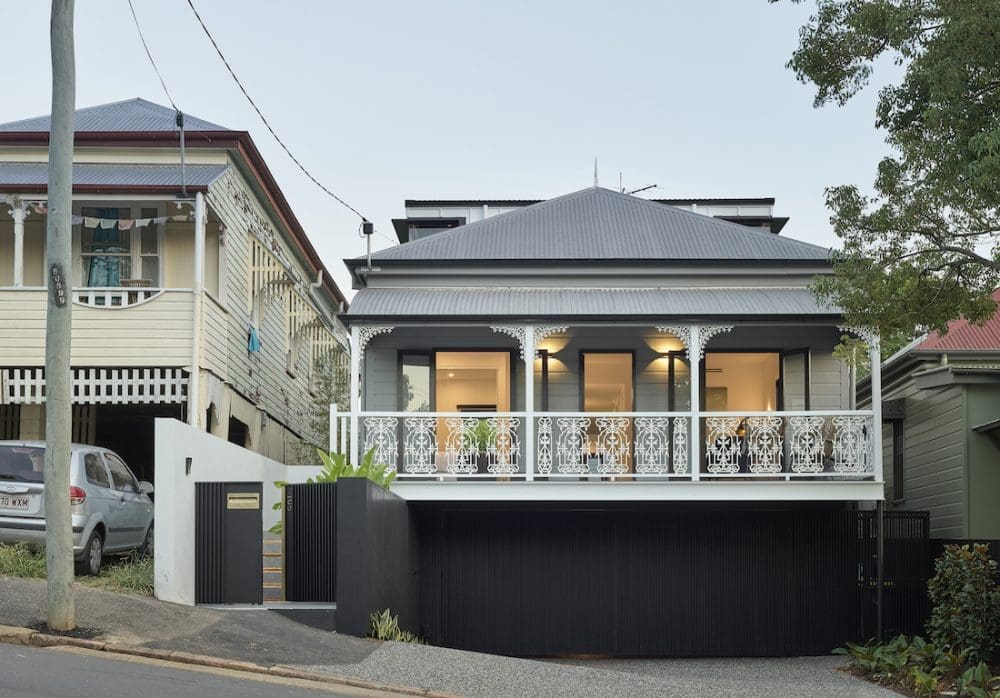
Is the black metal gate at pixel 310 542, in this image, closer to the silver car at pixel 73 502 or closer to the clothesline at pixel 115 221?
the silver car at pixel 73 502

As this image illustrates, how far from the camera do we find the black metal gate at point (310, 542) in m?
15.9

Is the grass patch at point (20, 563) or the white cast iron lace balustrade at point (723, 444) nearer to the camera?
the grass patch at point (20, 563)

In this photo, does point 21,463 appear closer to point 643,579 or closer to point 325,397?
point 643,579

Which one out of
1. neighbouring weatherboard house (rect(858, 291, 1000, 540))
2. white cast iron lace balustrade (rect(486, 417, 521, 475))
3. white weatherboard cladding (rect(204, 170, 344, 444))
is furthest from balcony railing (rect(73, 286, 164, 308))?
neighbouring weatherboard house (rect(858, 291, 1000, 540))

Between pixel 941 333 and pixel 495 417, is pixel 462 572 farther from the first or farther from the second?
pixel 941 333

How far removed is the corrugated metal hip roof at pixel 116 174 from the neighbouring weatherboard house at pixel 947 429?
1126cm

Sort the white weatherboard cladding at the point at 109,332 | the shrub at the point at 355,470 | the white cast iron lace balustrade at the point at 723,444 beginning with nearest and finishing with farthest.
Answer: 1. the shrub at the point at 355,470
2. the white cast iron lace balustrade at the point at 723,444
3. the white weatherboard cladding at the point at 109,332

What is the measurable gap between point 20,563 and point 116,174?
7.98m

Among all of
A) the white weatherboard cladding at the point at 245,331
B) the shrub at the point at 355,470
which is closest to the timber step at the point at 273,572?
the shrub at the point at 355,470

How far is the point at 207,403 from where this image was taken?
20.3 metres

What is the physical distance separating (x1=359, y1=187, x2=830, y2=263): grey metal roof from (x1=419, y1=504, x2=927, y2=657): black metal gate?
4109mm

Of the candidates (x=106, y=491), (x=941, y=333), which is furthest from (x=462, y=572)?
(x=941, y=333)

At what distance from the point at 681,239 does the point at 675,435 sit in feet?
14.0

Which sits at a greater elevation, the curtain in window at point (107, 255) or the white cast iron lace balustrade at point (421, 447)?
the curtain in window at point (107, 255)
